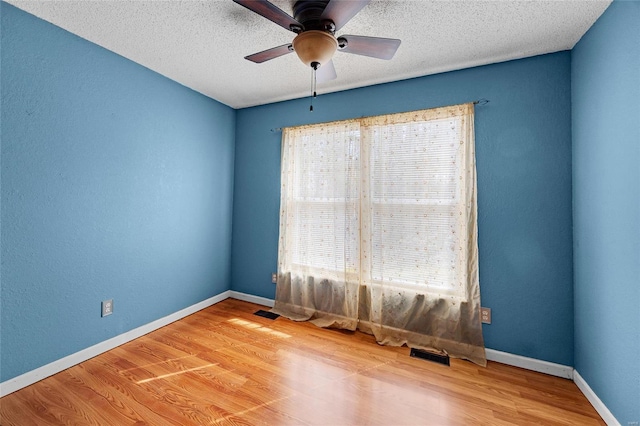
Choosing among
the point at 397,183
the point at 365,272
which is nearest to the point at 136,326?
the point at 365,272

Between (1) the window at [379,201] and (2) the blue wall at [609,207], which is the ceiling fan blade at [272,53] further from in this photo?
(2) the blue wall at [609,207]

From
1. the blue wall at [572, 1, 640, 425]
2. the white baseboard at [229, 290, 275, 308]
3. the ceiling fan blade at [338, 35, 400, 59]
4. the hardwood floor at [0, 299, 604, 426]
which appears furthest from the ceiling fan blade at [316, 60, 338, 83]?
the white baseboard at [229, 290, 275, 308]

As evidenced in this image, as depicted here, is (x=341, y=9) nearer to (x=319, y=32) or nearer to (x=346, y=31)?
(x=319, y=32)

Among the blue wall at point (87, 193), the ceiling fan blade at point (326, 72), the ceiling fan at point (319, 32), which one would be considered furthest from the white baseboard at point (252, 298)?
the ceiling fan at point (319, 32)

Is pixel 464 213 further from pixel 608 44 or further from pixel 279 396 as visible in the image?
pixel 279 396

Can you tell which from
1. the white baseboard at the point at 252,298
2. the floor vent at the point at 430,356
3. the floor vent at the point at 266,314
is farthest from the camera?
the white baseboard at the point at 252,298

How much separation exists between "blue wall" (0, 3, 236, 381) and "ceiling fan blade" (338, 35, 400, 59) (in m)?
1.98

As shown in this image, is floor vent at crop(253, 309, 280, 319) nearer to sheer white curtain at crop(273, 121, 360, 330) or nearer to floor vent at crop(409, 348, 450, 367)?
sheer white curtain at crop(273, 121, 360, 330)

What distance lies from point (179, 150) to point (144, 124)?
0.41 m

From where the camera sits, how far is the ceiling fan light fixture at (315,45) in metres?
1.53

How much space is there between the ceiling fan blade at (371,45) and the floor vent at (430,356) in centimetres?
232

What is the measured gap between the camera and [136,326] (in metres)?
2.43

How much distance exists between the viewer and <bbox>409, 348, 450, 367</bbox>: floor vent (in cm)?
214

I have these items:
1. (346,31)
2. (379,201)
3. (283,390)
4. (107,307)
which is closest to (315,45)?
(346,31)
